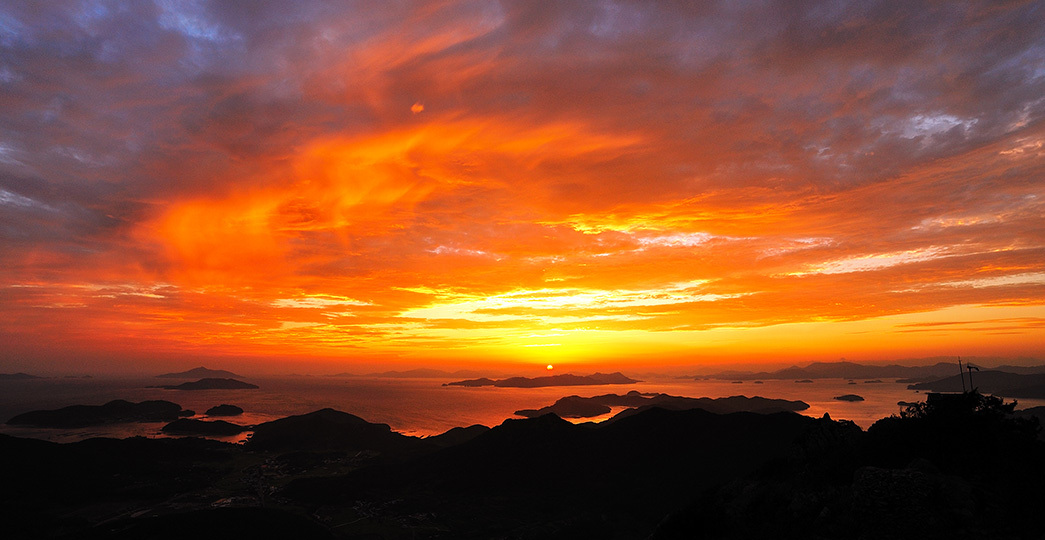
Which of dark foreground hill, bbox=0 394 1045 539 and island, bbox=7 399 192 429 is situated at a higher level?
dark foreground hill, bbox=0 394 1045 539

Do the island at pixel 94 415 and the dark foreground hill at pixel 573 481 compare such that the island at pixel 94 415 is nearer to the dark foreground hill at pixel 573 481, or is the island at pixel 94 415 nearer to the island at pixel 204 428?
the island at pixel 204 428

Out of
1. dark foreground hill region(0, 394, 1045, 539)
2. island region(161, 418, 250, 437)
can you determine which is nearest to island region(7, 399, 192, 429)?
island region(161, 418, 250, 437)

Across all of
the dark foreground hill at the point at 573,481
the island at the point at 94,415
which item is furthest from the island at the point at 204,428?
the dark foreground hill at the point at 573,481

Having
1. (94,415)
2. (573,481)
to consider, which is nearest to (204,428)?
(94,415)

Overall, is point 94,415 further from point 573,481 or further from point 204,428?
point 573,481

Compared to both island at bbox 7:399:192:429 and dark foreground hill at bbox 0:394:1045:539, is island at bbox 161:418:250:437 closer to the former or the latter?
island at bbox 7:399:192:429

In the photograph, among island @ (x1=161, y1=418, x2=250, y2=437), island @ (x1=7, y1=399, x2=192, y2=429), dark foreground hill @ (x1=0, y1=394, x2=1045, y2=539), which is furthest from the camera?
island @ (x1=7, y1=399, x2=192, y2=429)
